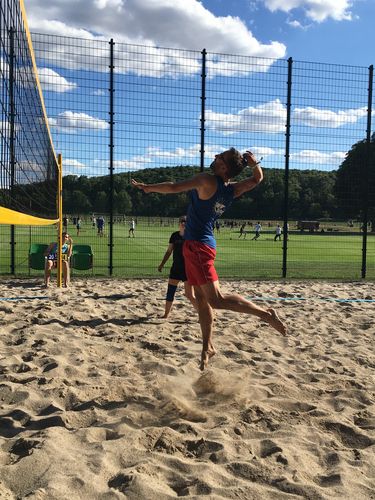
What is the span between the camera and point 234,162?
3791 millimetres

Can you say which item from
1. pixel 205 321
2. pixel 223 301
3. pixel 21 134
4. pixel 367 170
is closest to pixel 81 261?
Result: pixel 21 134

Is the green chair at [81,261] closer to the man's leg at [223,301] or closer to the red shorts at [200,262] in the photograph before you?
the red shorts at [200,262]

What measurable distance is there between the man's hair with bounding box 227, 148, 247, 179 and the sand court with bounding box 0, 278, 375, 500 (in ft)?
5.59

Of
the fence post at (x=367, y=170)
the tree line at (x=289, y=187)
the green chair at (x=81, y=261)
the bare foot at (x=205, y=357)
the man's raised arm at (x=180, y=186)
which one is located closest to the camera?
the man's raised arm at (x=180, y=186)

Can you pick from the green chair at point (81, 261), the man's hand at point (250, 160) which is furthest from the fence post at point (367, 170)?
the man's hand at point (250, 160)

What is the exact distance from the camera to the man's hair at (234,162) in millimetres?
3783

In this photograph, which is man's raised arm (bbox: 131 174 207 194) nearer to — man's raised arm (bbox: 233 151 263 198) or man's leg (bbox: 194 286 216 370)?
man's raised arm (bbox: 233 151 263 198)

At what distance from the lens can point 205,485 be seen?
240 cm

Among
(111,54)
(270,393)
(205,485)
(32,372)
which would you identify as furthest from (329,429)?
(111,54)

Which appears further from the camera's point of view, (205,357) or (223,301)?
(205,357)

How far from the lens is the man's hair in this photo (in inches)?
149

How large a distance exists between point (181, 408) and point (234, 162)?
1.92 metres

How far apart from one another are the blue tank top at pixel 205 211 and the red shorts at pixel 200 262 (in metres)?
0.05

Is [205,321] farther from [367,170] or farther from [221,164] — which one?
[367,170]
